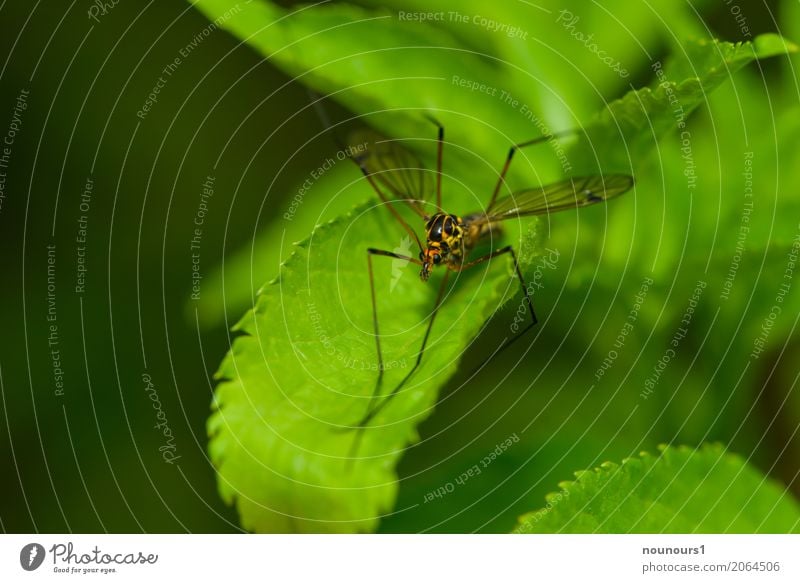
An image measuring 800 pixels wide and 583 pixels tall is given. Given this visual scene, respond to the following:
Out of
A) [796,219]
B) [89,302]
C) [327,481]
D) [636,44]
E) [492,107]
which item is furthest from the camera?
[89,302]

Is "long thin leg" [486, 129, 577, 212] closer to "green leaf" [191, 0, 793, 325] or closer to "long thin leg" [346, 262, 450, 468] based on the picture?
"green leaf" [191, 0, 793, 325]

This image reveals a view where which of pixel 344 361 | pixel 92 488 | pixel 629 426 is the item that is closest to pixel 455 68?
pixel 344 361

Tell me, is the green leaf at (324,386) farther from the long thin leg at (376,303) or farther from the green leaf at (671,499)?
the green leaf at (671,499)

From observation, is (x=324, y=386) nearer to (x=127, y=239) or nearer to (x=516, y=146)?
(x=516, y=146)

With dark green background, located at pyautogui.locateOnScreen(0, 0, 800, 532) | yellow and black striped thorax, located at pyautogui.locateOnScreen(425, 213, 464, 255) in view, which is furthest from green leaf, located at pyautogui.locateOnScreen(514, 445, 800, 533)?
yellow and black striped thorax, located at pyautogui.locateOnScreen(425, 213, 464, 255)

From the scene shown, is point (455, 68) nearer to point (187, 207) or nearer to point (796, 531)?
point (187, 207)
